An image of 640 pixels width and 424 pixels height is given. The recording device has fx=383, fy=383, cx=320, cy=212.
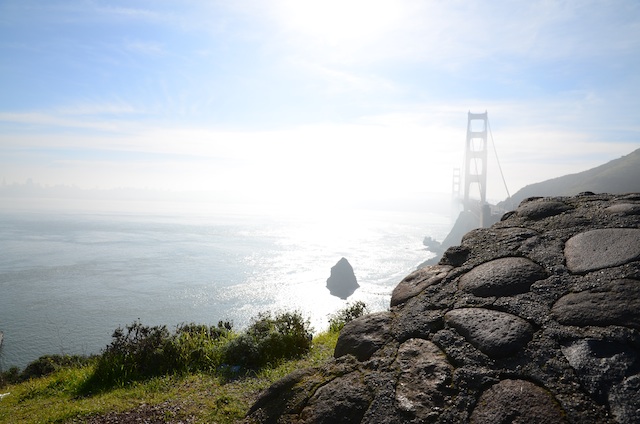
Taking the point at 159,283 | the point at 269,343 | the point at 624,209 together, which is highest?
the point at 624,209

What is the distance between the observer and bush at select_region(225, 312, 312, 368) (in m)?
6.14

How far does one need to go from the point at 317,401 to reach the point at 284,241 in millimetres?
148361

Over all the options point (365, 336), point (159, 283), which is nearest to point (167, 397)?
point (365, 336)

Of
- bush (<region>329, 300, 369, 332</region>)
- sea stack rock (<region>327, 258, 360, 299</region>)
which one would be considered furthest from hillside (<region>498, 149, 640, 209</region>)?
bush (<region>329, 300, 369, 332</region>)

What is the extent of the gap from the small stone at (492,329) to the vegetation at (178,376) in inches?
102

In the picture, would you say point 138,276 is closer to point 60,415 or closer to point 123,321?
point 123,321

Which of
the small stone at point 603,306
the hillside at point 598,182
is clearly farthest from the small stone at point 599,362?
the hillside at point 598,182

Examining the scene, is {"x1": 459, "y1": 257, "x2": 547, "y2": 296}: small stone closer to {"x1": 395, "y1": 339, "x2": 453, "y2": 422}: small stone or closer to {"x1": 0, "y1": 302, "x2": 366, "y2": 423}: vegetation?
{"x1": 395, "y1": 339, "x2": 453, "y2": 422}: small stone

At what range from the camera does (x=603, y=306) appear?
2.81 m

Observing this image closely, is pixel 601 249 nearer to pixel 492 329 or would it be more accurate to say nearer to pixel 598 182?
pixel 492 329

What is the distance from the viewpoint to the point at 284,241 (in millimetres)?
150625

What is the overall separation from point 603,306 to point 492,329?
0.79 metres

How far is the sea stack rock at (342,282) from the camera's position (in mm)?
73287

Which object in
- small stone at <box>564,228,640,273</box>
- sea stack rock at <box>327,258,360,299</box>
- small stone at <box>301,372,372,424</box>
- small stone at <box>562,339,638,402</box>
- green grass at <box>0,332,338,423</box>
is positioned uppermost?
small stone at <box>564,228,640,273</box>
